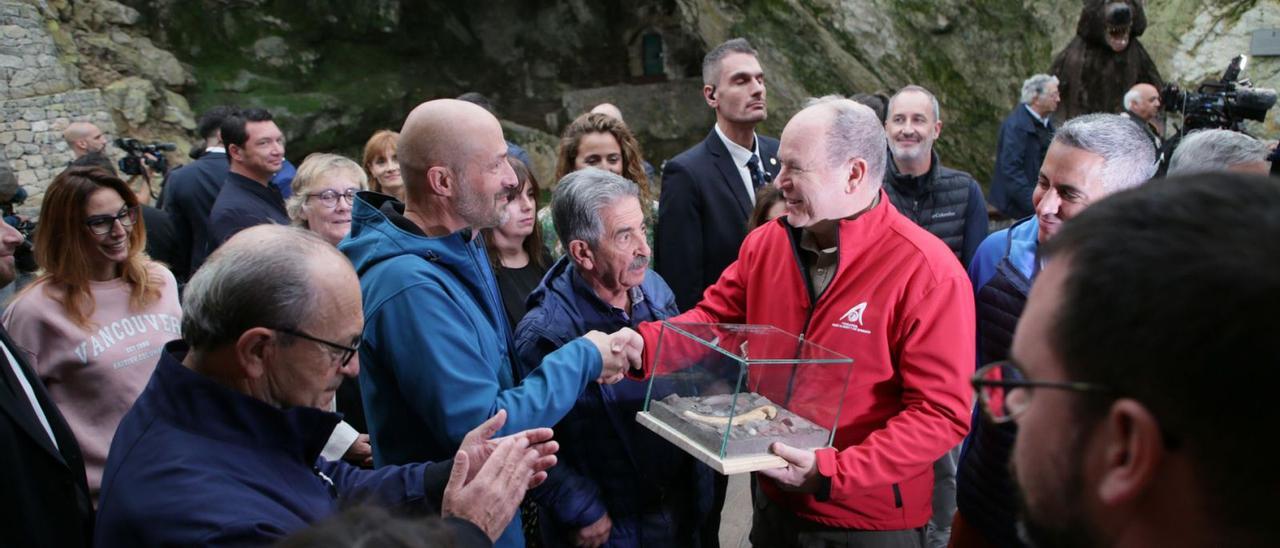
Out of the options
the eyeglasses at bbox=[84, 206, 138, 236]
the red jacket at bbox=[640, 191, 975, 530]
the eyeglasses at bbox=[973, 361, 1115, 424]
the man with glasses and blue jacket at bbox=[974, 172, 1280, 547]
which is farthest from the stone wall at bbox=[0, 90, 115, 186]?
the man with glasses and blue jacket at bbox=[974, 172, 1280, 547]

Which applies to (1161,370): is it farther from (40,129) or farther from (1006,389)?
(40,129)

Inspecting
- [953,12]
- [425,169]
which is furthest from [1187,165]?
[953,12]

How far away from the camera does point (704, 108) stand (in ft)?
58.1

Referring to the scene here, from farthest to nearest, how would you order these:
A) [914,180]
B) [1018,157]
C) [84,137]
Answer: [84,137] → [1018,157] → [914,180]

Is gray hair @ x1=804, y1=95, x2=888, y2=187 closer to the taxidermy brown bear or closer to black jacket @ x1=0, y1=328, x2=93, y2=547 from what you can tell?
black jacket @ x1=0, y1=328, x2=93, y2=547

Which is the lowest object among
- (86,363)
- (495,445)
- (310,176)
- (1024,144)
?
(1024,144)

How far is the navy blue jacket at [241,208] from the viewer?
197 inches

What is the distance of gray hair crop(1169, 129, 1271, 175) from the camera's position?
3.17 meters

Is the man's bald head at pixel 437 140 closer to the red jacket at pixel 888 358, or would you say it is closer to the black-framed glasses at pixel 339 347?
the black-framed glasses at pixel 339 347

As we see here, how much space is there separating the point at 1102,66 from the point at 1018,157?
1380mm

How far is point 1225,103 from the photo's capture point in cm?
508

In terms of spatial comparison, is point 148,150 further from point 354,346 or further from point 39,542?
point 354,346

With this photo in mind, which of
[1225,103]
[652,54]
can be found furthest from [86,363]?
[652,54]

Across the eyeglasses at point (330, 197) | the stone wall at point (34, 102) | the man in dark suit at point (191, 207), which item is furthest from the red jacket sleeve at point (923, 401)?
the stone wall at point (34, 102)
